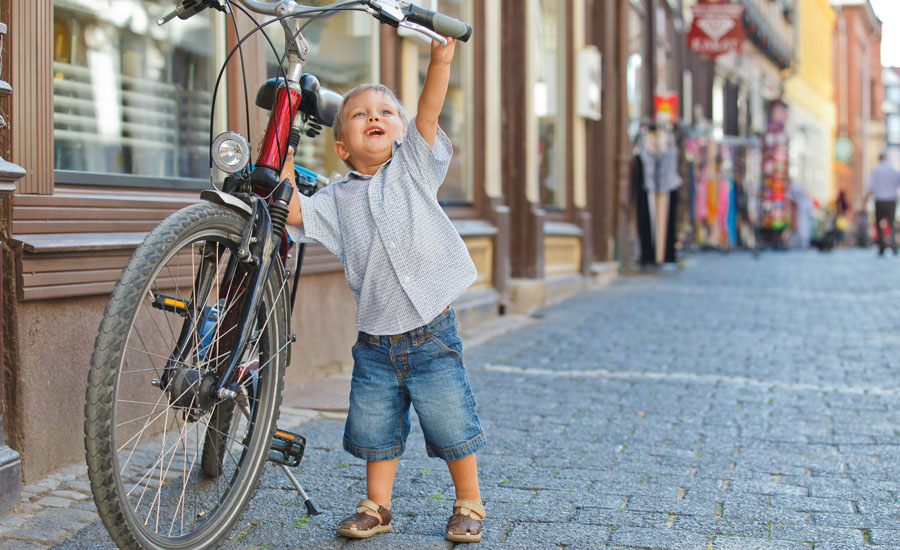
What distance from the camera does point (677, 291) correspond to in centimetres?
1095

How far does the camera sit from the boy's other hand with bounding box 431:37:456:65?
9.09 feet

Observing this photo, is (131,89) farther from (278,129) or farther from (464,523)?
(464,523)

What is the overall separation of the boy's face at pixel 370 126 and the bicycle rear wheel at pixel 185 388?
430 millimetres

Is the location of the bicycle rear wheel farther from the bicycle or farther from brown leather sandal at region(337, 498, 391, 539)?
brown leather sandal at region(337, 498, 391, 539)

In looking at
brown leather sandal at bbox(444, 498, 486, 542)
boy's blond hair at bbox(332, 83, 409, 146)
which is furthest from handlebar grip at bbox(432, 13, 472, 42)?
brown leather sandal at bbox(444, 498, 486, 542)

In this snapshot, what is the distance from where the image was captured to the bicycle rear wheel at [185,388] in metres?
2.28

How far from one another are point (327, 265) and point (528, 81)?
445 cm

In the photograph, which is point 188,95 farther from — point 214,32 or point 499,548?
point 499,548

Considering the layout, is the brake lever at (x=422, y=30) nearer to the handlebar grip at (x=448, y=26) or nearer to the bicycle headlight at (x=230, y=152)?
the handlebar grip at (x=448, y=26)

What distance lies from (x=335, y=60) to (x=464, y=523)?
405 cm

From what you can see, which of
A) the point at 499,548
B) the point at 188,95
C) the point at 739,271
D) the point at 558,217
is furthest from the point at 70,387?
the point at 739,271

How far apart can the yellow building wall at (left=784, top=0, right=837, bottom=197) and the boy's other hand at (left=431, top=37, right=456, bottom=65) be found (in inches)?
1300

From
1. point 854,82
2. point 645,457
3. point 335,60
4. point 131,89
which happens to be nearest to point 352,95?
point 645,457

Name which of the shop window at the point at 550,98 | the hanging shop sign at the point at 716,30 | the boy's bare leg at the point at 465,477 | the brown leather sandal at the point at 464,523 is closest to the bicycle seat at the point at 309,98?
the boy's bare leg at the point at 465,477
